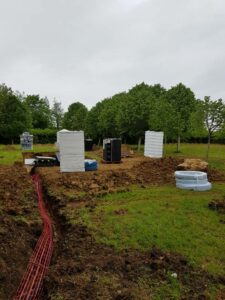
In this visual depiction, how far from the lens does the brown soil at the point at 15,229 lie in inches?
254

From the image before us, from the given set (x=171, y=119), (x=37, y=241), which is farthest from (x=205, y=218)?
(x=171, y=119)

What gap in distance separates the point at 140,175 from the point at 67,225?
8.05 metres

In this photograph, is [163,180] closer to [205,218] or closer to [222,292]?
[205,218]

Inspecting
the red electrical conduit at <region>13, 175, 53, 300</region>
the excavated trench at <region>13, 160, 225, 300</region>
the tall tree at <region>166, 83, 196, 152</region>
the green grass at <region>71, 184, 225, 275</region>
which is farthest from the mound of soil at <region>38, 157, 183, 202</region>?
the tall tree at <region>166, 83, 196, 152</region>

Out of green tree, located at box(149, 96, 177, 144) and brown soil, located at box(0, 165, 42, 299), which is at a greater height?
green tree, located at box(149, 96, 177, 144)

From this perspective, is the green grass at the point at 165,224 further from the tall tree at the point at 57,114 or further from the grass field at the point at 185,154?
the tall tree at the point at 57,114

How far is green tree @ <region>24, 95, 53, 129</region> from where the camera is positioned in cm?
7400

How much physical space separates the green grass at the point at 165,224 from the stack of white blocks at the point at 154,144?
1369 cm

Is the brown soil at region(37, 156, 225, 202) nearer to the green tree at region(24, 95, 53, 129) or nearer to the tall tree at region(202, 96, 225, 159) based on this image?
the tall tree at region(202, 96, 225, 159)

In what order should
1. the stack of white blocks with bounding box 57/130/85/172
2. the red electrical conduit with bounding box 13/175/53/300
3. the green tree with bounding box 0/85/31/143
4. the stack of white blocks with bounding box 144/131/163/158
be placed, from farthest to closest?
the green tree with bounding box 0/85/31/143, the stack of white blocks with bounding box 144/131/163/158, the stack of white blocks with bounding box 57/130/85/172, the red electrical conduit with bounding box 13/175/53/300

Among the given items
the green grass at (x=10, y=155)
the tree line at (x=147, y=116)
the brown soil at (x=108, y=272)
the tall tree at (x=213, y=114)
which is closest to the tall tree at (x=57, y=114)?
the tree line at (x=147, y=116)

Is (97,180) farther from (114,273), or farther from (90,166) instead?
(114,273)

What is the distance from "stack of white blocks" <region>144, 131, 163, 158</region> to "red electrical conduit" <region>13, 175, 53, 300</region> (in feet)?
56.8

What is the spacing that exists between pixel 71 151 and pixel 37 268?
11547 mm
